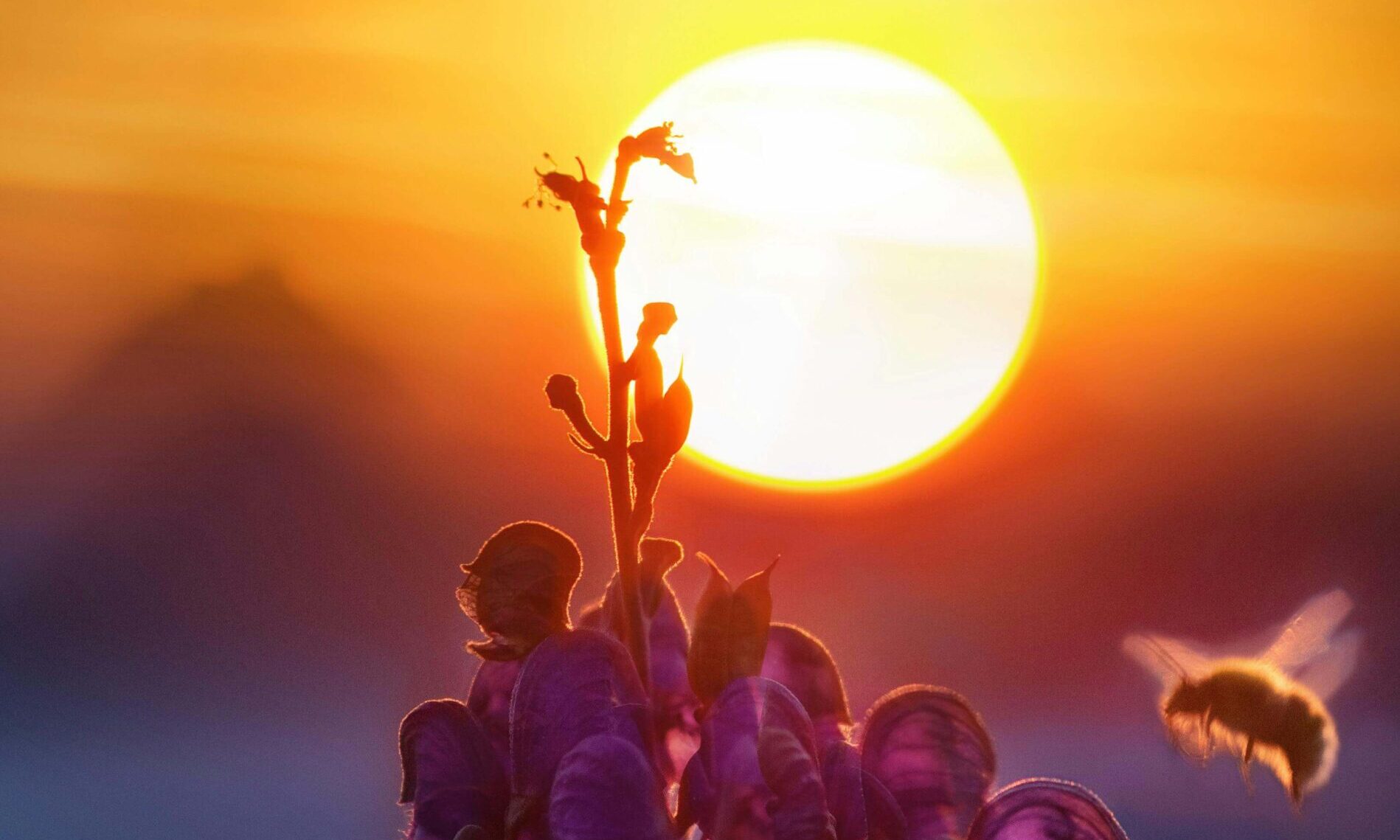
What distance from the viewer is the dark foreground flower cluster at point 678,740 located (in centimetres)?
156

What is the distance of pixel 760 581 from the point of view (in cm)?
179

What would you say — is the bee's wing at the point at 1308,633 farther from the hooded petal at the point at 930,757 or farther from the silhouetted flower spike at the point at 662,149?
the silhouetted flower spike at the point at 662,149

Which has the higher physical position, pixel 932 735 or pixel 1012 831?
pixel 932 735

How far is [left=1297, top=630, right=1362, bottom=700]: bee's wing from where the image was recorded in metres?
2.00

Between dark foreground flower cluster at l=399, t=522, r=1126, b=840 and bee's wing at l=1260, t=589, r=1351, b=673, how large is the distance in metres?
0.55

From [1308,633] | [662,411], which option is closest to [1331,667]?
[1308,633]

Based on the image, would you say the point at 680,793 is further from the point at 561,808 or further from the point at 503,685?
the point at 503,685

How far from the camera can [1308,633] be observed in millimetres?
2088

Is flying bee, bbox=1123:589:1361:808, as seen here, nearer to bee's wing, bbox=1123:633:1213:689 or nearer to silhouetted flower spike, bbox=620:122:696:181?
bee's wing, bbox=1123:633:1213:689

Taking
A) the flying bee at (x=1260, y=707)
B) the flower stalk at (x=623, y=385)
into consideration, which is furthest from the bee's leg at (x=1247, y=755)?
the flower stalk at (x=623, y=385)

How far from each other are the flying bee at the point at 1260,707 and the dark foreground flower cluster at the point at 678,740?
352mm

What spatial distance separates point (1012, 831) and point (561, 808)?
64 centimetres

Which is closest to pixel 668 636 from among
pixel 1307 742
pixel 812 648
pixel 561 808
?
pixel 812 648

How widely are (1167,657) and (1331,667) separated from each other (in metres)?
0.28
